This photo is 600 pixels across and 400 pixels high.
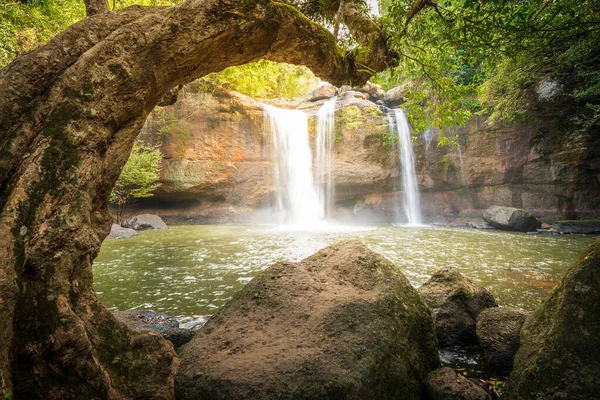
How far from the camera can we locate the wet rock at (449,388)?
257cm

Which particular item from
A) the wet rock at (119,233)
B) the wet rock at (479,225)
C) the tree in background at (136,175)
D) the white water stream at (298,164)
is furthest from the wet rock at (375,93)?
the wet rock at (119,233)

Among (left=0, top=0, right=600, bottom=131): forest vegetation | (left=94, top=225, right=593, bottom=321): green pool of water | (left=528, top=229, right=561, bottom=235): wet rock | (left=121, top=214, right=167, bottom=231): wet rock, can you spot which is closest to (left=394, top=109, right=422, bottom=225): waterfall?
(left=0, top=0, right=600, bottom=131): forest vegetation

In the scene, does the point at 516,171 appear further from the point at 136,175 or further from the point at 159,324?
the point at 136,175

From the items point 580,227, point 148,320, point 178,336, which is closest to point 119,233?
point 148,320

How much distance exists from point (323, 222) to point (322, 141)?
6.27 metres

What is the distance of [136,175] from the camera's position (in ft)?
58.3

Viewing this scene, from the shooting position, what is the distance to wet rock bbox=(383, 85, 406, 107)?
26.8 metres

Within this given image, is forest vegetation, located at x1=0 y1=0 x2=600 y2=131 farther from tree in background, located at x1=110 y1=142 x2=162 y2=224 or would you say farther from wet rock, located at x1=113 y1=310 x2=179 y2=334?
tree in background, located at x1=110 y1=142 x2=162 y2=224

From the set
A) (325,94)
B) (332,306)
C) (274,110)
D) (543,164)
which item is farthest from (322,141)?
(332,306)

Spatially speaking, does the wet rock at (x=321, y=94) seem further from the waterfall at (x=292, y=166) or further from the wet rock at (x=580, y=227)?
the wet rock at (x=580, y=227)

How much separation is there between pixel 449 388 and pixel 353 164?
71.2 feet

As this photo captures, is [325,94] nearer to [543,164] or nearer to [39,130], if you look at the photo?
[543,164]

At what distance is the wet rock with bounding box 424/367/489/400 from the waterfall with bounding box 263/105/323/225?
811 inches

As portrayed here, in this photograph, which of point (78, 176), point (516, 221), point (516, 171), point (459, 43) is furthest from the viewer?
point (516, 171)
